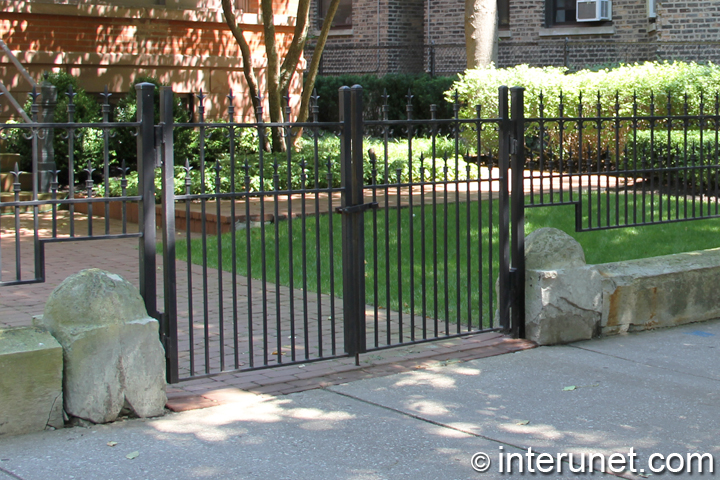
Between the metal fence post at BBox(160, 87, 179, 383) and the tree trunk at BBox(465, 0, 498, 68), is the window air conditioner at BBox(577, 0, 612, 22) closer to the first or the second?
the tree trunk at BBox(465, 0, 498, 68)

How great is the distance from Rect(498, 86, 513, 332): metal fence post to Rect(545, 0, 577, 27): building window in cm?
1616

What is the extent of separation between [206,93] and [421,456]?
1196 cm

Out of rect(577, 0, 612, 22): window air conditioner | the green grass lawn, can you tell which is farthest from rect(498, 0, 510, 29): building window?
the green grass lawn

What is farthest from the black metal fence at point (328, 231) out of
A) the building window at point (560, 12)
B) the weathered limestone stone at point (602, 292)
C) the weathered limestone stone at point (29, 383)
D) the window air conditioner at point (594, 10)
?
the building window at point (560, 12)

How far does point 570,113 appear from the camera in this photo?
13.4 m

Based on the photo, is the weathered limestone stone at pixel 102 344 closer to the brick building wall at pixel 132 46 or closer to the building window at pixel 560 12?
the brick building wall at pixel 132 46

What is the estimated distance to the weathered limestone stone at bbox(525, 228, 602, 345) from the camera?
5.77 m

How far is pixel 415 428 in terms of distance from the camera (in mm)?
4305

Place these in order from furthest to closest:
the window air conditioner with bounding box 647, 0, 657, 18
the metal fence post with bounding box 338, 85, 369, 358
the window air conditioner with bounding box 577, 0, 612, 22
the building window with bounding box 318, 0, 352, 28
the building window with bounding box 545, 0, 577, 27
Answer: the building window with bounding box 318, 0, 352, 28, the building window with bounding box 545, 0, 577, 27, the window air conditioner with bounding box 577, 0, 612, 22, the window air conditioner with bounding box 647, 0, 657, 18, the metal fence post with bounding box 338, 85, 369, 358

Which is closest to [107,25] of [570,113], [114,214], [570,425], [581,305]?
[114,214]

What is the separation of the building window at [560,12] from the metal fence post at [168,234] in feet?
58.8

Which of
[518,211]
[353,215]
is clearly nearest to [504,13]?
[518,211]

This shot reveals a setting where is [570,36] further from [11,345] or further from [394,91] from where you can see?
[11,345]

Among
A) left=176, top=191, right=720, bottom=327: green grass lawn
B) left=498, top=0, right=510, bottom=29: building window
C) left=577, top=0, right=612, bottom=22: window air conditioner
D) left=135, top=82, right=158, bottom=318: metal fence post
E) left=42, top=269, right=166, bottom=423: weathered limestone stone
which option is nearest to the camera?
left=42, top=269, right=166, bottom=423: weathered limestone stone
